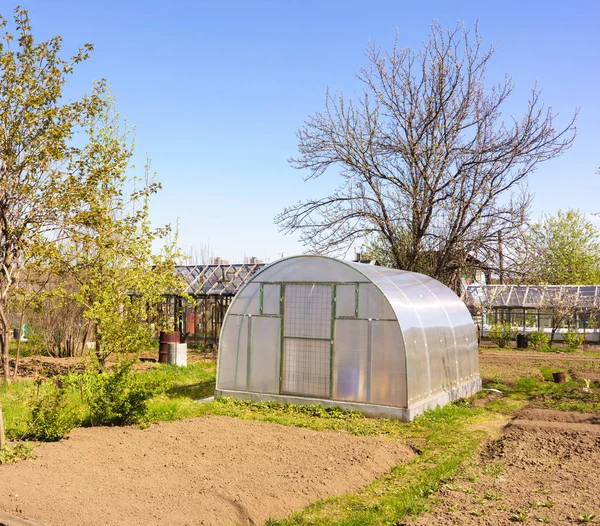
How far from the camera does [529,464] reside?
761 centimetres

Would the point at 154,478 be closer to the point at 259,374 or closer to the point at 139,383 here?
the point at 139,383

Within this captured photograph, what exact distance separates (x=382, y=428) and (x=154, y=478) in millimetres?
4111

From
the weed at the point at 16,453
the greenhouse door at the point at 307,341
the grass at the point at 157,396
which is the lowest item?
the grass at the point at 157,396

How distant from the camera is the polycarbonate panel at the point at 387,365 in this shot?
34.2 feet

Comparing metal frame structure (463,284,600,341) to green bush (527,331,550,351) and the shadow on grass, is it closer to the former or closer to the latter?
green bush (527,331,550,351)

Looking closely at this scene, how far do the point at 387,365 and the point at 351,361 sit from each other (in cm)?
68

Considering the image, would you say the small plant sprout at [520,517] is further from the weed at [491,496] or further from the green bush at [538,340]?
the green bush at [538,340]

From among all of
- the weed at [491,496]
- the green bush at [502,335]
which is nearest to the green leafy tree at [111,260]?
the weed at [491,496]

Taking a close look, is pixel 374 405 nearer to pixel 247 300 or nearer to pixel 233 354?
pixel 233 354

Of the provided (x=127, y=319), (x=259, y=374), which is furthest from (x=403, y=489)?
(x=127, y=319)

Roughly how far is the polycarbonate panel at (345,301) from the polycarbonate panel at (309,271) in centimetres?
16

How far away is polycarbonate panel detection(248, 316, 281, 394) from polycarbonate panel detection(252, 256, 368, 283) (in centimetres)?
79

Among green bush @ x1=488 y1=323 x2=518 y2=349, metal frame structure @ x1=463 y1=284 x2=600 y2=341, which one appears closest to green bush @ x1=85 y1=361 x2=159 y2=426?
green bush @ x1=488 y1=323 x2=518 y2=349

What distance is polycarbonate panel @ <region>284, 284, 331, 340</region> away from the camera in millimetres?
11445
